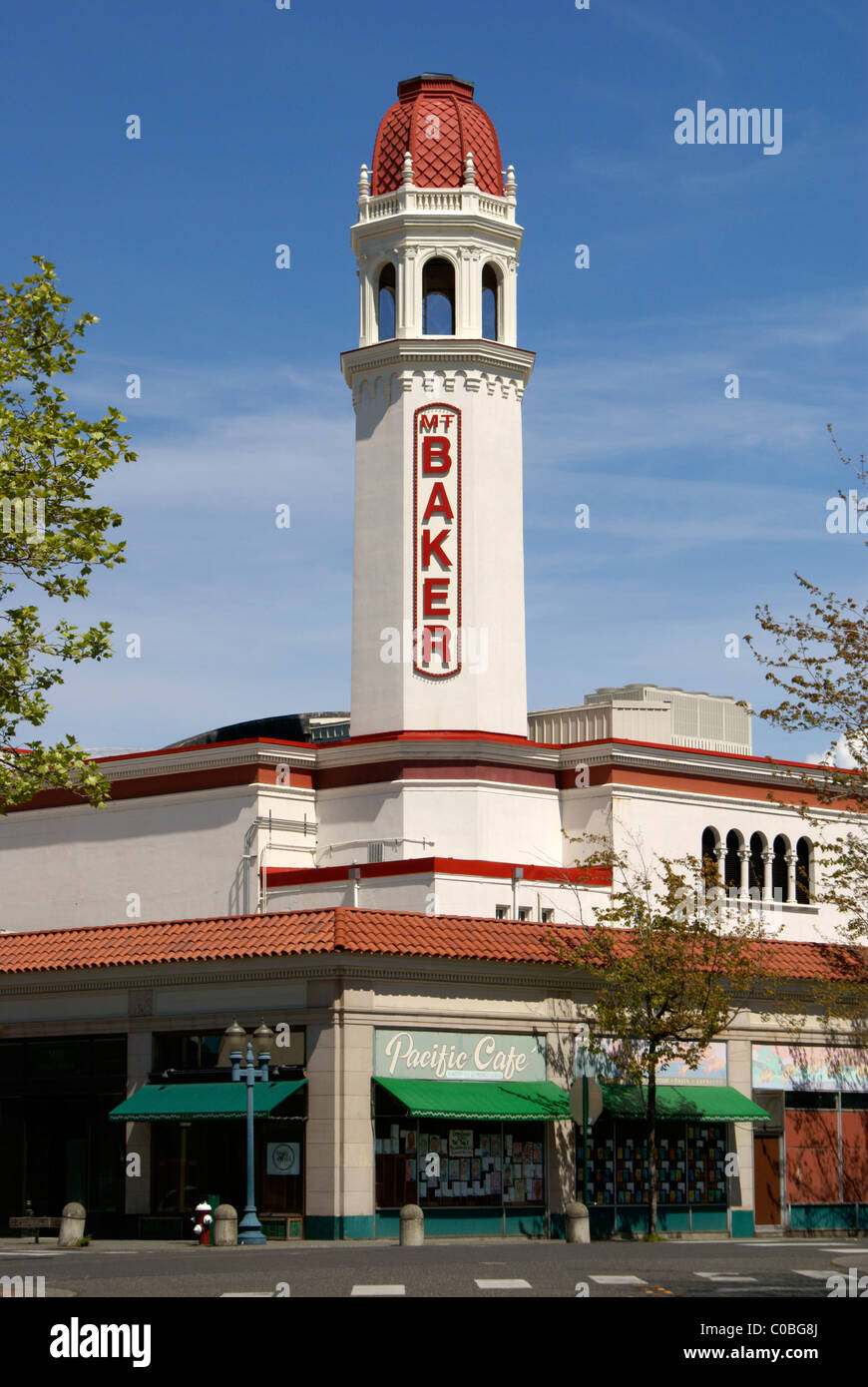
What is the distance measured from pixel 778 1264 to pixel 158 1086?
15.1m

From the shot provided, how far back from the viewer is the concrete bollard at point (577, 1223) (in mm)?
37094

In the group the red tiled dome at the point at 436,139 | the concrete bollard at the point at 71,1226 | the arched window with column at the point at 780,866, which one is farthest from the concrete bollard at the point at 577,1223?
the red tiled dome at the point at 436,139

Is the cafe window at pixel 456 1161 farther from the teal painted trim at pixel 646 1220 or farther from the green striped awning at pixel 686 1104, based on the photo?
the teal painted trim at pixel 646 1220

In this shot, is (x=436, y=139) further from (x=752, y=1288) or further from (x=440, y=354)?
(x=752, y=1288)

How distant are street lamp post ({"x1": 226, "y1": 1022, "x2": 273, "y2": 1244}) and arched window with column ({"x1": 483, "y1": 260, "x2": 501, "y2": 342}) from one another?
79.8ft

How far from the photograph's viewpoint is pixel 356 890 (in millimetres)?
47125

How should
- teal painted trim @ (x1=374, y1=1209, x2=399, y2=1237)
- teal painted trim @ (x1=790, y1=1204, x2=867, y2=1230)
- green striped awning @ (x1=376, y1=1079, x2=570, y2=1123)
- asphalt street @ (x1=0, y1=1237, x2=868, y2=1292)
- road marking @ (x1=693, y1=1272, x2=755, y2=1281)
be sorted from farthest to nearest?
teal painted trim @ (x1=790, y1=1204, x2=867, y2=1230), green striped awning @ (x1=376, y1=1079, x2=570, y2=1123), teal painted trim @ (x1=374, y1=1209, x2=399, y2=1237), road marking @ (x1=693, y1=1272, x2=755, y2=1281), asphalt street @ (x1=0, y1=1237, x2=868, y2=1292)

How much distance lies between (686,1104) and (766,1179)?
3.61 metres

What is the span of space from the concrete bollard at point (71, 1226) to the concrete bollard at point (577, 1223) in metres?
9.07

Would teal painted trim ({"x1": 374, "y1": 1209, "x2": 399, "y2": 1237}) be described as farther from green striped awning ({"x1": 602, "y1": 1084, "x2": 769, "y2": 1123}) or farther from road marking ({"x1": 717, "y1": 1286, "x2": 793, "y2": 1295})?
road marking ({"x1": 717, "y1": 1286, "x2": 793, "y2": 1295})

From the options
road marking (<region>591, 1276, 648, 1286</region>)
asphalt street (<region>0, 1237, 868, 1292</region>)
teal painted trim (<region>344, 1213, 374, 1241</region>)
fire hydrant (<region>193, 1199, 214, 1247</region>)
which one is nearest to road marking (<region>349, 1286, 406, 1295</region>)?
asphalt street (<region>0, 1237, 868, 1292</region>)

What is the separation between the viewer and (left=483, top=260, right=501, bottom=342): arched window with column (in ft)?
179
